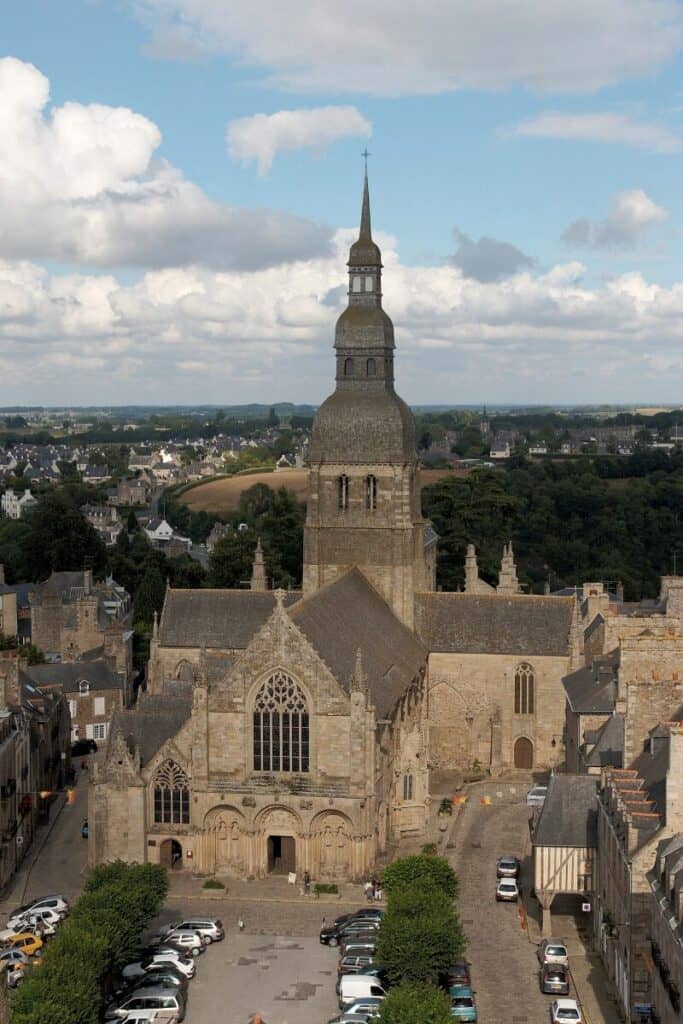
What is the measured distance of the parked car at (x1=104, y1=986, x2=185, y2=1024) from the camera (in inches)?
1602

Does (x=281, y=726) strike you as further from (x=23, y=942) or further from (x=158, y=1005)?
(x=158, y=1005)

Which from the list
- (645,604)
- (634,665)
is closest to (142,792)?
(634,665)

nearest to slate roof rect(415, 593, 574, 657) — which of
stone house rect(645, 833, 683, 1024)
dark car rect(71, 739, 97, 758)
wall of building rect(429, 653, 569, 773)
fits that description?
wall of building rect(429, 653, 569, 773)

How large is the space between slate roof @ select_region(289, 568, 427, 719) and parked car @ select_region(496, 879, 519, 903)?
26.9 feet

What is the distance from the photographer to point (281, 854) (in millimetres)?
55281

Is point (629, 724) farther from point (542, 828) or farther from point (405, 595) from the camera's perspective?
point (405, 595)

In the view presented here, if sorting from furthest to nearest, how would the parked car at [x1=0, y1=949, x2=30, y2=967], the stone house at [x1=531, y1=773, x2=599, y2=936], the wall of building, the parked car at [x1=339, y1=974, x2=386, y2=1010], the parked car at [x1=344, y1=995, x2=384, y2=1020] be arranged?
the wall of building → the stone house at [x1=531, y1=773, x2=599, y2=936] → the parked car at [x1=0, y1=949, x2=30, y2=967] → the parked car at [x1=339, y1=974, x2=386, y2=1010] → the parked car at [x1=344, y1=995, x2=384, y2=1020]

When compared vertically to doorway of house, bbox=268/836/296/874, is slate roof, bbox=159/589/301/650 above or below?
above

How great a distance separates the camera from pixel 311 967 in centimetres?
4553

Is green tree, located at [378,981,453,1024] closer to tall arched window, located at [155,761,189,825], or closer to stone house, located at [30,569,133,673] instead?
tall arched window, located at [155,761,189,825]

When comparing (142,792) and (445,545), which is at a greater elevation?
(445,545)

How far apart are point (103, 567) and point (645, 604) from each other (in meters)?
57.1

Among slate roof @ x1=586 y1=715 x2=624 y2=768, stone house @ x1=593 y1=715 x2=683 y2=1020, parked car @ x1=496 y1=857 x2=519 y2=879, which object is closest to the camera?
stone house @ x1=593 y1=715 x2=683 y2=1020

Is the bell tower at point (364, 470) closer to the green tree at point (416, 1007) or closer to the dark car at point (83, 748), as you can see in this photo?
the dark car at point (83, 748)
